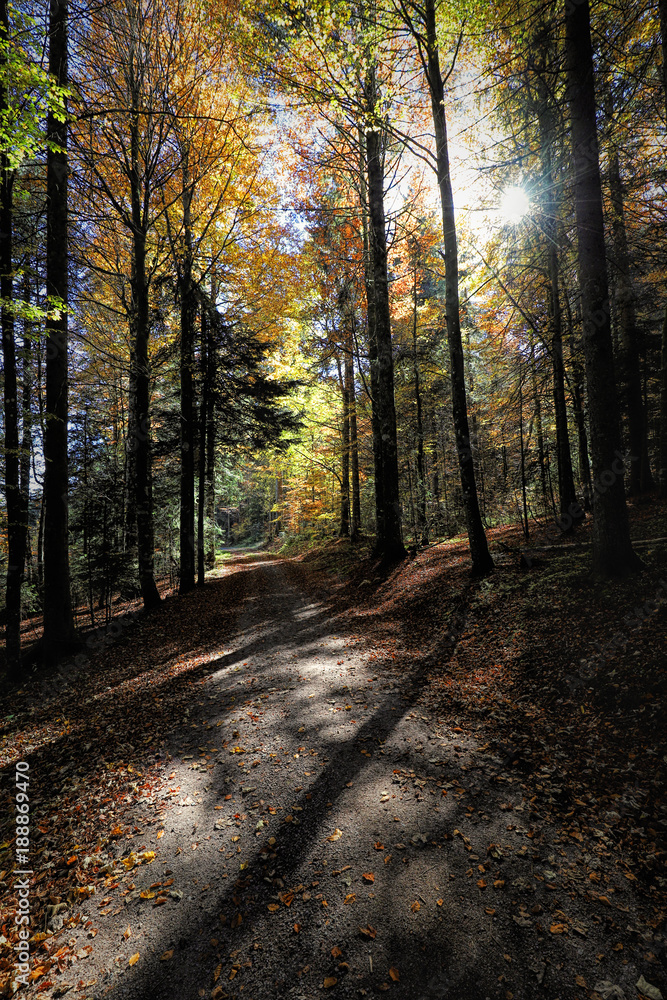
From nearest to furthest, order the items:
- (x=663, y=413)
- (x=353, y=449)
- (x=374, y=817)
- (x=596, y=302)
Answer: (x=374, y=817)
(x=596, y=302)
(x=663, y=413)
(x=353, y=449)

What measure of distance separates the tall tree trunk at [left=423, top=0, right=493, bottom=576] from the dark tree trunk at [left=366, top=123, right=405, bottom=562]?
10.6 feet

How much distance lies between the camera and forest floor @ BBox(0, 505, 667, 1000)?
240cm

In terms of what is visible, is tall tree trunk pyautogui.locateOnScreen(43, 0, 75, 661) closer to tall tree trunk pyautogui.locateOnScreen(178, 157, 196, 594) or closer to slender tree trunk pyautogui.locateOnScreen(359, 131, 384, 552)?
tall tree trunk pyautogui.locateOnScreen(178, 157, 196, 594)

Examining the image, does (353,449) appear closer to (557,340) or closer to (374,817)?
(557,340)

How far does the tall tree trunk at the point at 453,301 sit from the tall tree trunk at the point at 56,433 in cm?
767

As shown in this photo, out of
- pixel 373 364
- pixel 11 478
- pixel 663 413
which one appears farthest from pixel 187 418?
pixel 663 413

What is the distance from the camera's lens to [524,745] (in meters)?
4.15

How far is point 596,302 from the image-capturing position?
5816 millimetres

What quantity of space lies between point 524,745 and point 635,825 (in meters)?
1.11

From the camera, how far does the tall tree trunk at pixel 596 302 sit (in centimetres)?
580

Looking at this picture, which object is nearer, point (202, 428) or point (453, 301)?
point (453, 301)

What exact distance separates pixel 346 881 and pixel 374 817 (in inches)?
24.0

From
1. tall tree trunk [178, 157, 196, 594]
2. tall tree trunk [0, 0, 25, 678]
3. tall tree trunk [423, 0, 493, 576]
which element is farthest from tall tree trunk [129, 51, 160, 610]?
tall tree trunk [423, 0, 493, 576]

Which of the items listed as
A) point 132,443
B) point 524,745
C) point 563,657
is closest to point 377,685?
point 524,745
